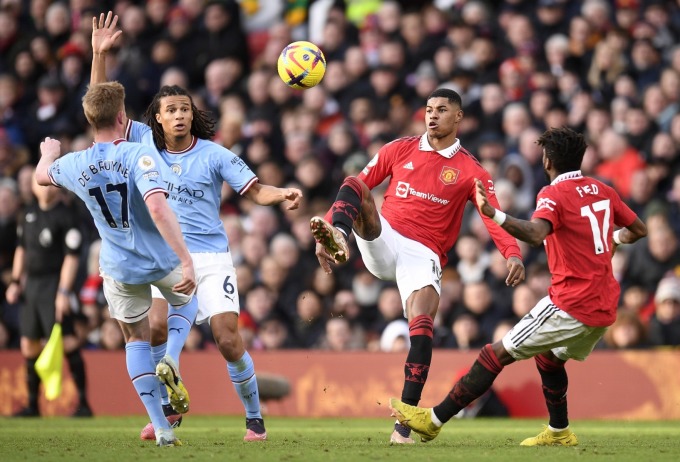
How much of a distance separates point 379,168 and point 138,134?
184 cm

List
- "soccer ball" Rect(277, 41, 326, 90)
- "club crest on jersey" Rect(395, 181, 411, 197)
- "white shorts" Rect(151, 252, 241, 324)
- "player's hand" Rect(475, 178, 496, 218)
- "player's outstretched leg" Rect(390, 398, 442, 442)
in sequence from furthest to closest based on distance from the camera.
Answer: "soccer ball" Rect(277, 41, 326, 90) → "club crest on jersey" Rect(395, 181, 411, 197) → "white shorts" Rect(151, 252, 241, 324) → "player's outstretched leg" Rect(390, 398, 442, 442) → "player's hand" Rect(475, 178, 496, 218)

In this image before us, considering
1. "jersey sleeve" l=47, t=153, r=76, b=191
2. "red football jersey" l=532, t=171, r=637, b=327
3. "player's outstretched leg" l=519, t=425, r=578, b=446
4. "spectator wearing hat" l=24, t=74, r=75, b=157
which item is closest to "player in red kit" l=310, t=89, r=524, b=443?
"red football jersey" l=532, t=171, r=637, b=327

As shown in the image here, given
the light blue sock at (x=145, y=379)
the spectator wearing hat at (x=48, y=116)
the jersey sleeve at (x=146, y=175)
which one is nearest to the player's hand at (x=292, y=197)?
the jersey sleeve at (x=146, y=175)

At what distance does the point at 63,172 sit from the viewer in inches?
314

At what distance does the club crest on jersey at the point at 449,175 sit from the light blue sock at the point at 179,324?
2.07 m

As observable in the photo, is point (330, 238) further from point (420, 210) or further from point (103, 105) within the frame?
point (103, 105)

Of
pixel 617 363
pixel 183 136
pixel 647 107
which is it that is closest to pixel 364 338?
pixel 617 363

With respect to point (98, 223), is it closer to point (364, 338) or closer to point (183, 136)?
point (183, 136)

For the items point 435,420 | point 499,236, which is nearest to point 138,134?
point 499,236

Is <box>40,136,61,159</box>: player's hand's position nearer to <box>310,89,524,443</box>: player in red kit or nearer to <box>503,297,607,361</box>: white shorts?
<box>310,89,524,443</box>: player in red kit

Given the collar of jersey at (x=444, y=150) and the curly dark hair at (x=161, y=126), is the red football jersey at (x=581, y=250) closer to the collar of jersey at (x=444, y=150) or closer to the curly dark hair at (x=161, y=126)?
the collar of jersey at (x=444, y=150)

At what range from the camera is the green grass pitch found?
7.34 m

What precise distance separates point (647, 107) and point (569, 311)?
653cm

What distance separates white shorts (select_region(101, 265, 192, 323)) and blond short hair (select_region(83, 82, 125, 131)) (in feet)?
3.50
